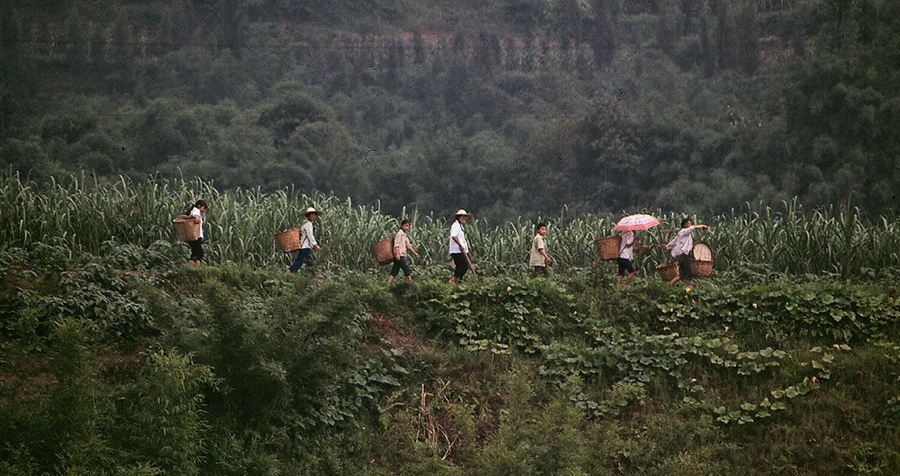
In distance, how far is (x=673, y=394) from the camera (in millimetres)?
10578

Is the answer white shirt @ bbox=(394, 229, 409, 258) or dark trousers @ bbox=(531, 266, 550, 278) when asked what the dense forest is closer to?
white shirt @ bbox=(394, 229, 409, 258)

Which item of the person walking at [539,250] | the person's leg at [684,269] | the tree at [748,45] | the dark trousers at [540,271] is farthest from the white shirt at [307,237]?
the tree at [748,45]

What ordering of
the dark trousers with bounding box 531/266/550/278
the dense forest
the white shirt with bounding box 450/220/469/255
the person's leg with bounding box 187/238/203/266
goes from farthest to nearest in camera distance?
the dense forest
the dark trousers with bounding box 531/266/550/278
the white shirt with bounding box 450/220/469/255
the person's leg with bounding box 187/238/203/266

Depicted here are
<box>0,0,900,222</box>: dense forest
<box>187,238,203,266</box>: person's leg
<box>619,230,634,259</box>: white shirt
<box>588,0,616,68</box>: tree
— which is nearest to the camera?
<box>187,238,203,266</box>: person's leg

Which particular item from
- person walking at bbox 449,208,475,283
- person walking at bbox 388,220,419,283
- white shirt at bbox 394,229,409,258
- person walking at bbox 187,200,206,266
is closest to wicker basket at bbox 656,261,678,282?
person walking at bbox 449,208,475,283

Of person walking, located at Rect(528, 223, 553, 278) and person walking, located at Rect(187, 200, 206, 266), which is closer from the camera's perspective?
person walking, located at Rect(187, 200, 206, 266)

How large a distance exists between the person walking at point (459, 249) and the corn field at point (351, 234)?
1.28 metres

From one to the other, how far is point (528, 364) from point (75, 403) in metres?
5.46

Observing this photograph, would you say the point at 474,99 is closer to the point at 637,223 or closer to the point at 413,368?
the point at 637,223

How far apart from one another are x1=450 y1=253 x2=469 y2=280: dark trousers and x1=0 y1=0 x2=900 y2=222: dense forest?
1211cm

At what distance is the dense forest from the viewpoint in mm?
28641

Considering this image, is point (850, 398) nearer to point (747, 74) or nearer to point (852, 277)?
point (852, 277)

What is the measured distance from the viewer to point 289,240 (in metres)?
13.1

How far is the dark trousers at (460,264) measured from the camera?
1298 centimetres
